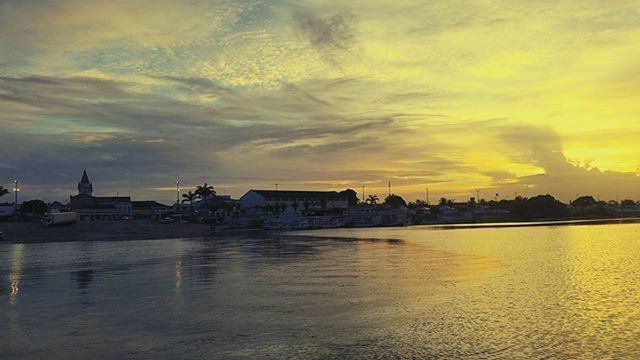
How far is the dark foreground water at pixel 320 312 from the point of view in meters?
17.7

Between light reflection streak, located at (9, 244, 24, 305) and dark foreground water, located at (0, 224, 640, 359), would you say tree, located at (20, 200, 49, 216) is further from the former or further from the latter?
dark foreground water, located at (0, 224, 640, 359)

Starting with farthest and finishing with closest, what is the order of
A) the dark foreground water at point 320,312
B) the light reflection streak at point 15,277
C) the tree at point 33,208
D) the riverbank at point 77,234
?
the tree at point 33,208 → the riverbank at point 77,234 → the light reflection streak at point 15,277 → the dark foreground water at point 320,312

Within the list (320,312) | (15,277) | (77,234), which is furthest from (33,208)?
(320,312)

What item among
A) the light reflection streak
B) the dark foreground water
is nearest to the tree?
the light reflection streak

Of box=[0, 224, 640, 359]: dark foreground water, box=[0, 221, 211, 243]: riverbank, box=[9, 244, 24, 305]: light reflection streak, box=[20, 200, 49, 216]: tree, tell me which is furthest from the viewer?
box=[20, 200, 49, 216]: tree

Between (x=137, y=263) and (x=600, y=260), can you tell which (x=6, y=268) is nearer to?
(x=137, y=263)

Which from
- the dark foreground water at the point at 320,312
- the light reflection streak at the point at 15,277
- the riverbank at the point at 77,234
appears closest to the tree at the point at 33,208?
the riverbank at the point at 77,234

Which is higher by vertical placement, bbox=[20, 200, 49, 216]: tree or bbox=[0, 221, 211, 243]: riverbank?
bbox=[20, 200, 49, 216]: tree

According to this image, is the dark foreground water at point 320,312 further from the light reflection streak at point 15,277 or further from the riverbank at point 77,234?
the riverbank at point 77,234

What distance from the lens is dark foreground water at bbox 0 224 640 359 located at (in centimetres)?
1770

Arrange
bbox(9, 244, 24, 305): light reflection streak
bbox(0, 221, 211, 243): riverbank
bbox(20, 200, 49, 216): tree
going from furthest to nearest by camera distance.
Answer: bbox(20, 200, 49, 216): tree → bbox(0, 221, 211, 243): riverbank → bbox(9, 244, 24, 305): light reflection streak

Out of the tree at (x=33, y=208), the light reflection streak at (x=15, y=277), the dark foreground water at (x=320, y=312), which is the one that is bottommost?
the dark foreground water at (x=320, y=312)

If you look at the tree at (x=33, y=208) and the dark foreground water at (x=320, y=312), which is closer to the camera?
the dark foreground water at (x=320, y=312)

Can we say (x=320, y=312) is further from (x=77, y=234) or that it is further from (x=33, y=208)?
(x=33, y=208)
